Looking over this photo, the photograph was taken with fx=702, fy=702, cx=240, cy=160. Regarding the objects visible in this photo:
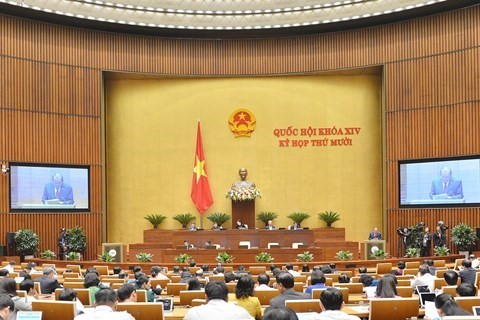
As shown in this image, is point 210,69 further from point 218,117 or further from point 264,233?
point 264,233

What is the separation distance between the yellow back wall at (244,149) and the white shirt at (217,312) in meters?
18.0

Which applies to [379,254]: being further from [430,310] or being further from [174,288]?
[430,310]

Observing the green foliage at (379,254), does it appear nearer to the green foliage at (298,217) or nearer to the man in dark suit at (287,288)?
the green foliage at (298,217)

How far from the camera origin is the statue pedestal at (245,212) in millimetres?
22609

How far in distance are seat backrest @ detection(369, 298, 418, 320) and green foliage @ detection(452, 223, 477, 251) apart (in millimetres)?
13800

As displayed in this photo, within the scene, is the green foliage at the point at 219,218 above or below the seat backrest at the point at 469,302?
above

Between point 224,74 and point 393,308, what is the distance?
18.3 m

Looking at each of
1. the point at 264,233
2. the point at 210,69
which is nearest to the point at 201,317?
the point at 264,233

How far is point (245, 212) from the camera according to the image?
74.2 ft

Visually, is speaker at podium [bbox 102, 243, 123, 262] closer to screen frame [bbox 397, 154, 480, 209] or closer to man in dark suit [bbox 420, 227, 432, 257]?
man in dark suit [bbox 420, 227, 432, 257]

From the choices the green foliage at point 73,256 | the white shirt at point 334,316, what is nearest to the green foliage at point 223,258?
the green foliage at point 73,256

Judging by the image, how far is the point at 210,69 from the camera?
23812 millimetres

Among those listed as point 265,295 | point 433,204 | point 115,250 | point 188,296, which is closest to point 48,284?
point 188,296

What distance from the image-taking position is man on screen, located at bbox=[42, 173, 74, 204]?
21234 mm
